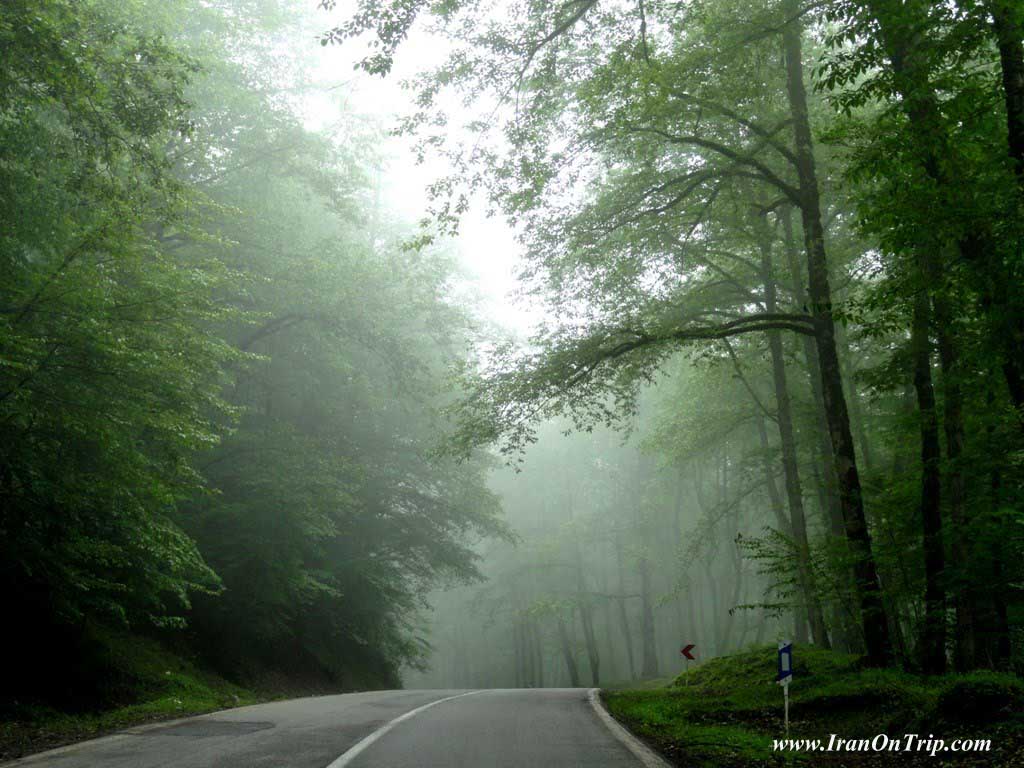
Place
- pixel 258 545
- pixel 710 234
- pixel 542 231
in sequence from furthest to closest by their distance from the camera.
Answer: pixel 258 545 < pixel 710 234 < pixel 542 231

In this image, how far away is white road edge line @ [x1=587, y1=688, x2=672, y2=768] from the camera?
6612mm

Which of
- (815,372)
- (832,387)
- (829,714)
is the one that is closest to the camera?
(829,714)

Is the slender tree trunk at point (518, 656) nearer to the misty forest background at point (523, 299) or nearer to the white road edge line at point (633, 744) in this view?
Result: the misty forest background at point (523, 299)

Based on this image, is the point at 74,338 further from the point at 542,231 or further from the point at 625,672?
the point at 625,672

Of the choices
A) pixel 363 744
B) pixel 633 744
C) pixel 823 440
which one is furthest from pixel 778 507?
pixel 363 744

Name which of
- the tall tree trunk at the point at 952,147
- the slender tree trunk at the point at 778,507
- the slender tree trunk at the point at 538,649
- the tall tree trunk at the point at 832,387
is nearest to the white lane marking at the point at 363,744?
the tall tree trunk at the point at 832,387

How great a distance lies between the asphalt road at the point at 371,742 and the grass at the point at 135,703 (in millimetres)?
624

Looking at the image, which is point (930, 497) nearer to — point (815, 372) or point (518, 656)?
point (815, 372)

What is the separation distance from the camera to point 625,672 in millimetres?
60875

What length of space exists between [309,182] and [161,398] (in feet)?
42.4

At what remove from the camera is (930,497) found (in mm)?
9883

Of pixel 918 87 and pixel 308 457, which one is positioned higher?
pixel 918 87

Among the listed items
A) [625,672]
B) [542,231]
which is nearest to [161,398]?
[542,231]

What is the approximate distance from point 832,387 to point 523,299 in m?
7.04
